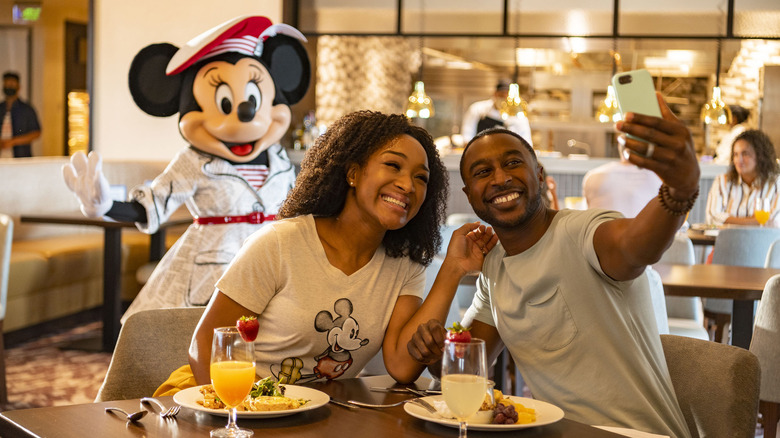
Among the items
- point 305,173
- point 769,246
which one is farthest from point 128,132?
point 305,173

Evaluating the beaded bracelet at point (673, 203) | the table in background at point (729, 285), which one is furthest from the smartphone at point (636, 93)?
the table in background at point (729, 285)

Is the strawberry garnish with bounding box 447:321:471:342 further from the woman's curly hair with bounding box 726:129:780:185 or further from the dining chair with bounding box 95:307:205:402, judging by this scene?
the woman's curly hair with bounding box 726:129:780:185

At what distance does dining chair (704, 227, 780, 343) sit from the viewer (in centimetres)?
441

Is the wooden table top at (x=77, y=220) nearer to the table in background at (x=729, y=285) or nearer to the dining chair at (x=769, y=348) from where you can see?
the table in background at (x=729, y=285)

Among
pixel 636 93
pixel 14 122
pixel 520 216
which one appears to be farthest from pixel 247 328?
pixel 14 122

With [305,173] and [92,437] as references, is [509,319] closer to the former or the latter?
[305,173]

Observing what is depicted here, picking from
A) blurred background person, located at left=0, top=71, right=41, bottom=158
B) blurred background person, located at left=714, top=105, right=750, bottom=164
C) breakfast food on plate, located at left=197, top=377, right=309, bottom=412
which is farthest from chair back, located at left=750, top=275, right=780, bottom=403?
blurred background person, located at left=0, top=71, right=41, bottom=158

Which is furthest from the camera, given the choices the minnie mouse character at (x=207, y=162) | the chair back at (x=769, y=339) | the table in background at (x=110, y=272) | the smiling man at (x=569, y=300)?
the table in background at (x=110, y=272)

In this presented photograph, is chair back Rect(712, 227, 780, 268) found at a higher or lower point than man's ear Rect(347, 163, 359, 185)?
lower

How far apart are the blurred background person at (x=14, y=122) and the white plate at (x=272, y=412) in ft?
24.6

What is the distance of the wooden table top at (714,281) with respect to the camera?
3158 millimetres

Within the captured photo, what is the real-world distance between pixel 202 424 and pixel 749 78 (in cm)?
949

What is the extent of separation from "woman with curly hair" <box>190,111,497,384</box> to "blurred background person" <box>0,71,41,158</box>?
7004 millimetres

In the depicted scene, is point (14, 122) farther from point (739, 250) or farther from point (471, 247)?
point (471, 247)
